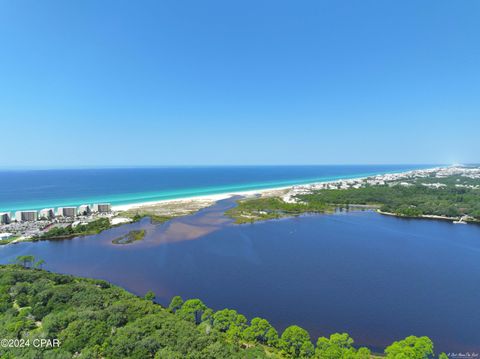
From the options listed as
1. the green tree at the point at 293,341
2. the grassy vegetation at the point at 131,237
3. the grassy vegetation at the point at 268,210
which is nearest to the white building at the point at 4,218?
the grassy vegetation at the point at 131,237

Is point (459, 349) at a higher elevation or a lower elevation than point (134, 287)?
lower

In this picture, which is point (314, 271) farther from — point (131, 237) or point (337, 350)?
point (131, 237)

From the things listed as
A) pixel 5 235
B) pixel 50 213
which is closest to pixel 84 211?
pixel 50 213

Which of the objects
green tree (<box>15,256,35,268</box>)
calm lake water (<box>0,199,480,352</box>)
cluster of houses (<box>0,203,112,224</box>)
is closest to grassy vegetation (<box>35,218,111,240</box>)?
calm lake water (<box>0,199,480,352</box>)

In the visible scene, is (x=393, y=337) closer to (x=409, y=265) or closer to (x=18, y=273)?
(x=409, y=265)

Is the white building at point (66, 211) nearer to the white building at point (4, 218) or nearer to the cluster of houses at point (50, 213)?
the cluster of houses at point (50, 213)

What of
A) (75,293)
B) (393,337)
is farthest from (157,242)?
(393,337)
